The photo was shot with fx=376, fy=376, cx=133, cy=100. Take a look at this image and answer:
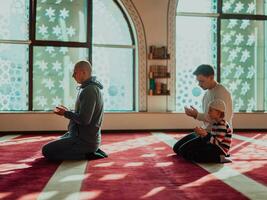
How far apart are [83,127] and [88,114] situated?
0.22 metres

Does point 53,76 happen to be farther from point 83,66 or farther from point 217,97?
point 217,97

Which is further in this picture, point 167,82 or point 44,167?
point 167,82

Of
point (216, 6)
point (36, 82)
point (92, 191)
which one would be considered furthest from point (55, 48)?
point (92, 191)

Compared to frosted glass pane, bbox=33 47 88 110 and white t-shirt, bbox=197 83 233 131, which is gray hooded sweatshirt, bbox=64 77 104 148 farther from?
frosted glass pane, bbox=33 47 88 110

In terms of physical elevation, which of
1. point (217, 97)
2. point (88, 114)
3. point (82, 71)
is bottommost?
point (88, 114)

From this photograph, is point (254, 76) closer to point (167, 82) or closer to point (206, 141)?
point (167, 82)

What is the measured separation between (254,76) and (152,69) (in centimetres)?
239

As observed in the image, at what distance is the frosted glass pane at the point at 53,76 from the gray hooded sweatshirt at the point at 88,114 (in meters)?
3.62

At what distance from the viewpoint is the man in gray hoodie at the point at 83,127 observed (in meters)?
3.83

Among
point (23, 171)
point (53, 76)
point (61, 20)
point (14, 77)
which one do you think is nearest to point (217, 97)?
point (23, 171)

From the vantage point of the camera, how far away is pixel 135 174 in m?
3.24

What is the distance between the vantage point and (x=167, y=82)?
7727mm

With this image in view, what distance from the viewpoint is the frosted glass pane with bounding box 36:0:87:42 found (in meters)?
7.46

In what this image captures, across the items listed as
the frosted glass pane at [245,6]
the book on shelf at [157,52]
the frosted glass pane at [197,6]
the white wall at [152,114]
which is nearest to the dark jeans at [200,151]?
the white wall at [152,114]
